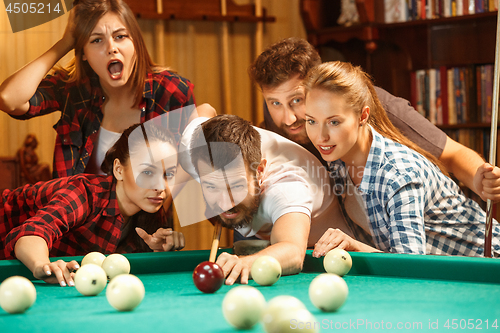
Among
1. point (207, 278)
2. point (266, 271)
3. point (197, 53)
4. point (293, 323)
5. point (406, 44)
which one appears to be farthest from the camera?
point (197, 53)

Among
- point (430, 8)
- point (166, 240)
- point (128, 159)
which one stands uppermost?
point (430, 8)

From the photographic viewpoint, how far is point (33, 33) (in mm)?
3070

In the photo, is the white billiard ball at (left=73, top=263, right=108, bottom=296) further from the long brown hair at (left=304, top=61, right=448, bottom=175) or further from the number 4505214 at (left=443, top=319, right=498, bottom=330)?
the long brown hair at (left=304, top=61, right=448, bottom=175)

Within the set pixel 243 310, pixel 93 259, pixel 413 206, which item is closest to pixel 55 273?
pixel 93 259

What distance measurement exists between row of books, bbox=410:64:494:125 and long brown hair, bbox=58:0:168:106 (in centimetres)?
187

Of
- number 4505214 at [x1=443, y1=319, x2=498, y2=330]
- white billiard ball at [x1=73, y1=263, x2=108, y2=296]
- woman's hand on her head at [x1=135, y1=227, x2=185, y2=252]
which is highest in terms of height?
number 4505214 at [x1=443, y1=319, x2=498, y2=330]

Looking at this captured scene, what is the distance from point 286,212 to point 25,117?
153 centimetres

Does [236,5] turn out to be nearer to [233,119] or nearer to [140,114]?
[140,114]

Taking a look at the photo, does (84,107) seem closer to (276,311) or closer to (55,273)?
(55,273)

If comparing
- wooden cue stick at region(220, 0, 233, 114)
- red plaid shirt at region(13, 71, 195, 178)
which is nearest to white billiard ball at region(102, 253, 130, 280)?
red plaid shirt at region(13, 71, 195, 178)

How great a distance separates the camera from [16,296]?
1091 millimetres

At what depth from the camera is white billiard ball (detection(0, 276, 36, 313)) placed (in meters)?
1.08

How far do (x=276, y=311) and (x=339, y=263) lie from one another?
2.04 feet

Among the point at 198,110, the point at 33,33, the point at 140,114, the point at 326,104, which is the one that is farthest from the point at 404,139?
the point at 33,33
